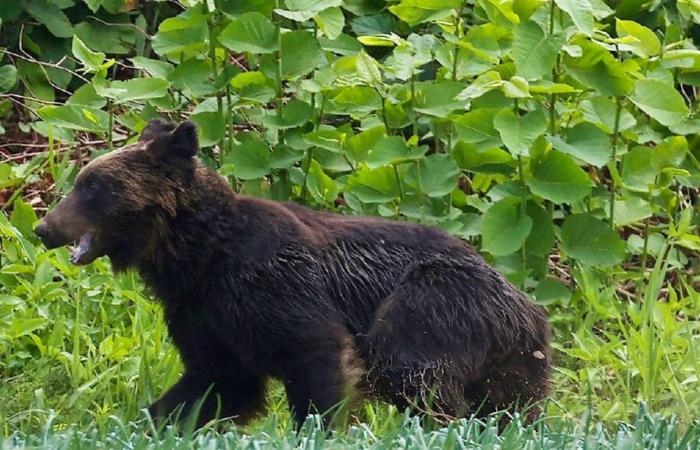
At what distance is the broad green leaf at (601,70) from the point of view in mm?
6957

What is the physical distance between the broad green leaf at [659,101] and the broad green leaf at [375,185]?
4.51ft

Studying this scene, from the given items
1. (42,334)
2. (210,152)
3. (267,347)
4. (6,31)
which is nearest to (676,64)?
(210,152)

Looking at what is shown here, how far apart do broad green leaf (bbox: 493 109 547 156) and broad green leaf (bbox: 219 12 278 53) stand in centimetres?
128

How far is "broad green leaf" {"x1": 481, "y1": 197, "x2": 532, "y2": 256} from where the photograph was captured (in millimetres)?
6988

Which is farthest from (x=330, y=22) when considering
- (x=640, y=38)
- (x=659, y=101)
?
(x=659, y=101)

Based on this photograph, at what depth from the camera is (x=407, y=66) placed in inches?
272

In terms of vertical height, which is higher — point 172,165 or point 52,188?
point 172,165

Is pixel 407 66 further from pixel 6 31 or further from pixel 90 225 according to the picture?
pixel 6 31

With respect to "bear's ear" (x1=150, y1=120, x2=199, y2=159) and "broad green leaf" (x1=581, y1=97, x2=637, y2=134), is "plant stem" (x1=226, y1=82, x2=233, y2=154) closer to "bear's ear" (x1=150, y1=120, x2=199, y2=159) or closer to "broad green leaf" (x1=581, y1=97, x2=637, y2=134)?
"bear's ear" (x1=150, y1=120, x2=199, y2=159)


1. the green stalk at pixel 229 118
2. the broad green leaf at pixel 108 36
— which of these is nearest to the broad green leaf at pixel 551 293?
the green stalk at pixel 229 118

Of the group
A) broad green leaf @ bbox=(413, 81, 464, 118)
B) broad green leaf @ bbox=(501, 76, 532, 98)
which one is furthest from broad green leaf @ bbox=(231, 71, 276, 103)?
broad green leaf @ bbox=(501, 76, 532, 98)

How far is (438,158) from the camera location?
727cm

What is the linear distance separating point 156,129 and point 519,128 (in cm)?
194

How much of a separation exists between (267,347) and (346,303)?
0.48 meters
